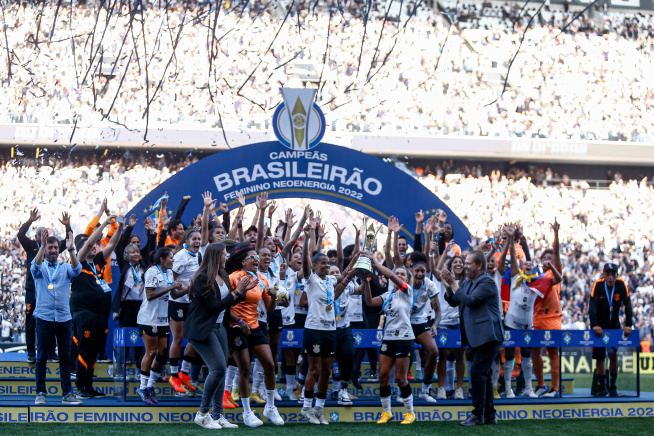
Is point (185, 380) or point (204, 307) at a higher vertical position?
point (204, 307)

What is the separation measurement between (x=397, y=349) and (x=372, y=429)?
0.88m

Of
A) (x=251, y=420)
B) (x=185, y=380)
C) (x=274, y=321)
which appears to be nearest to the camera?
(x=251, y=420)

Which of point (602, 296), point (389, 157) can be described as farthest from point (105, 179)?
point (602, 296)

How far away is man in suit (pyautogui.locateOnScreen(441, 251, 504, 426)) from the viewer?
870 centimetres

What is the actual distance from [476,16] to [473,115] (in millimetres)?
5741

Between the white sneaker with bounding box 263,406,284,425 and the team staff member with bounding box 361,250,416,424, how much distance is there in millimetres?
1148

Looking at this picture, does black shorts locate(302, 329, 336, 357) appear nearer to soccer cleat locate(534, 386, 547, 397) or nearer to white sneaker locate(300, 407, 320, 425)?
white sneaker locate(300, 407, 320, 425)

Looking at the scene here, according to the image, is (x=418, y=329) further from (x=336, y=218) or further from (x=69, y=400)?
(x=336, y=218)

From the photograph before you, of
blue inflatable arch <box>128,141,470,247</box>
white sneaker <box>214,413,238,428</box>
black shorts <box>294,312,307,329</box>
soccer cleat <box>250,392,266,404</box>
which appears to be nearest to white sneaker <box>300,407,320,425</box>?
soccer cleat <box>250,392,266,404</box>

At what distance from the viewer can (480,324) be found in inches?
344

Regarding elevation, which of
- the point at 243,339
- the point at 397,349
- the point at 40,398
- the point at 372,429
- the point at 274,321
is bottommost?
the point at 372,429

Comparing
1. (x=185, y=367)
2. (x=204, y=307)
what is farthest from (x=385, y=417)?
(x=204, y=307)

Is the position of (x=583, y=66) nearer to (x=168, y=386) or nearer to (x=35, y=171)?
(x=35, y=171)

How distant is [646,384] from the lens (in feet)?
48.7
